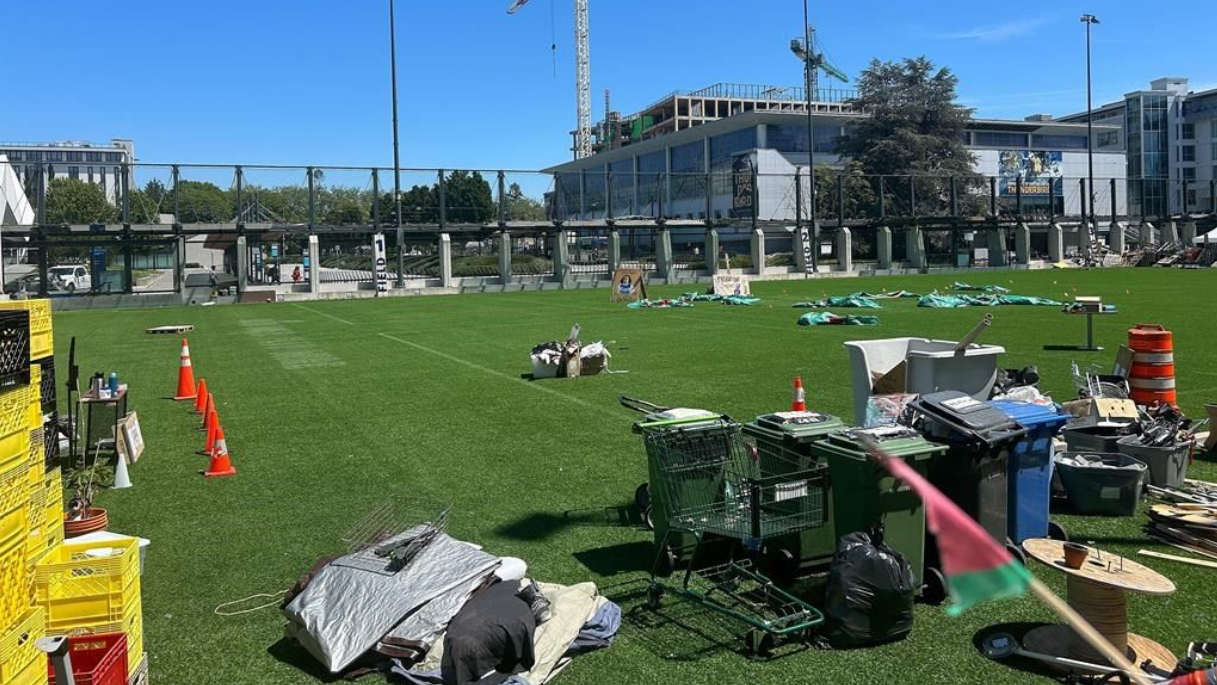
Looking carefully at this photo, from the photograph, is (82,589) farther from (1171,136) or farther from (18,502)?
(1171,136)

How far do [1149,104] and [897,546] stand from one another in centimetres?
12897

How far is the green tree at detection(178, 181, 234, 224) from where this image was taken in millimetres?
49619

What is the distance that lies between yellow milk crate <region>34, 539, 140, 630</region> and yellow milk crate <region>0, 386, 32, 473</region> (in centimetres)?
53

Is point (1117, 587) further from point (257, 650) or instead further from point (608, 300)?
point (608, 300)

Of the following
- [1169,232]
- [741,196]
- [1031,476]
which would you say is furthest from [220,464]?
[1169,232]

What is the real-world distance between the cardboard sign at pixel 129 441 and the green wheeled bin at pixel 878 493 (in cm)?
709

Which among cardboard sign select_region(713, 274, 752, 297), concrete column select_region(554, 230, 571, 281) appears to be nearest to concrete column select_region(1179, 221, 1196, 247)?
concrete column select_region(554, 230, 571, 281)

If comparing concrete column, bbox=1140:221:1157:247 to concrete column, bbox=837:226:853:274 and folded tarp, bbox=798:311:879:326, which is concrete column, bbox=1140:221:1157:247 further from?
folded tarp, bbox=798:311:879:326

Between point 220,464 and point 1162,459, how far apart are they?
8424 millimetres

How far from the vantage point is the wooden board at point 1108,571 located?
13.4 feet

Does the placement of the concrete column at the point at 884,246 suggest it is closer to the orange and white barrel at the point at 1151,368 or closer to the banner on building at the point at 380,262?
the banner on building at the point at 380,262

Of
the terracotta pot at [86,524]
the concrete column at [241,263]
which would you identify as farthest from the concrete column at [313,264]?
the terracotta pot at [86,524]

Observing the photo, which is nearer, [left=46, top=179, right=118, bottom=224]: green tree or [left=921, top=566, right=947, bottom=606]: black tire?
[left=921, top=566, right=947, bottom=606]: black tire

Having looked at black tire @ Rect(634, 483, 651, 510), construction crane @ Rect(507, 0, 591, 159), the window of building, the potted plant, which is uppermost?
construction crane @ Rect(507, 0, 591, 159)
